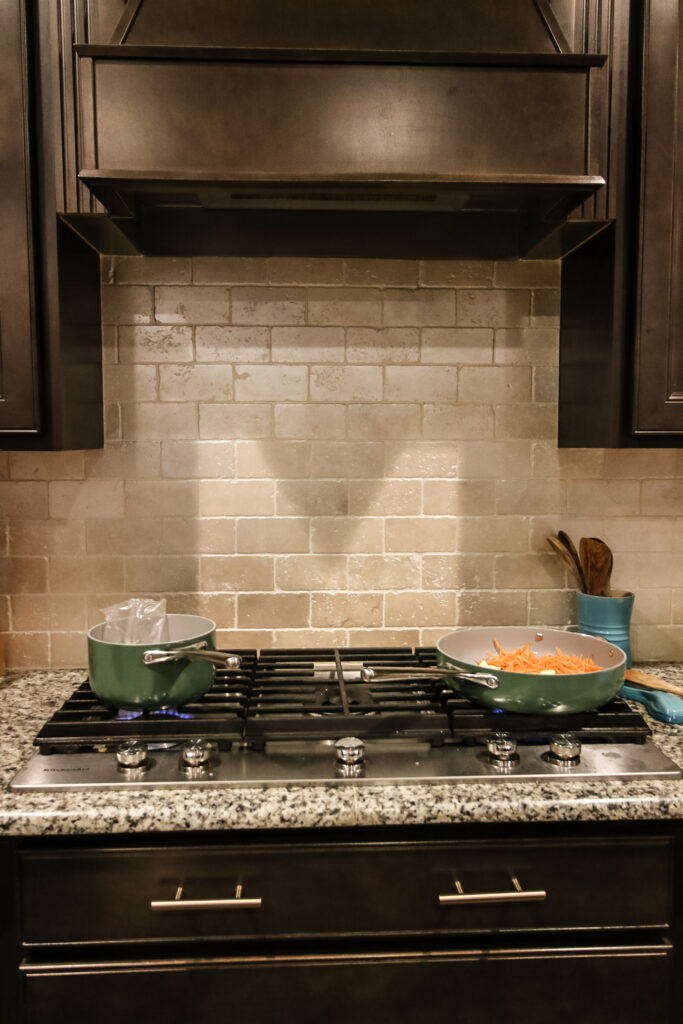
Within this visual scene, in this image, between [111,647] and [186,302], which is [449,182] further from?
[111,647]

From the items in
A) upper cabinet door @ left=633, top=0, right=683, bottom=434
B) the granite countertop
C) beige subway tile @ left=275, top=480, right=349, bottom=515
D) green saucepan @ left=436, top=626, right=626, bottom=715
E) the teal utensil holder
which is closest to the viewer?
the granite countertop

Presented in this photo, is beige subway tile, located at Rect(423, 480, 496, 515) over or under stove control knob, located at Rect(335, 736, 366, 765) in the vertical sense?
over

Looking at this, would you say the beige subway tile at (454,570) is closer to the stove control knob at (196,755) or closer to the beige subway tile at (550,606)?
the beige subway tile at (550,606)

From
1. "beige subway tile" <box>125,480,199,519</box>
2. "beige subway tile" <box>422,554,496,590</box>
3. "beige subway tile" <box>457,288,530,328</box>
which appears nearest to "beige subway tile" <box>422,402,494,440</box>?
"beige subway tile" <box>457,288,530,328</box>

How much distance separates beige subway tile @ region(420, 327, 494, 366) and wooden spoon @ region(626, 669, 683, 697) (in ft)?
2.95

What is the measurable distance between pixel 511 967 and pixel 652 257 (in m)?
1.45

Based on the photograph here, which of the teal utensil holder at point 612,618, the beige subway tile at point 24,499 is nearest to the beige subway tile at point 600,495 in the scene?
the teal utensil holder at point 612,618

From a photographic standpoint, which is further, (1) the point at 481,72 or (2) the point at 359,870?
(1) the point at 481,72

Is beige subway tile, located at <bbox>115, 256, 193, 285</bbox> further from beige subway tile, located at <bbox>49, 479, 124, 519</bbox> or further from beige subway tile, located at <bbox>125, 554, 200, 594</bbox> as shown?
beige subway tile, located at <bbox>125, 554, 200, 594</bbox>

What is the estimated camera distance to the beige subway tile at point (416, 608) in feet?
6.91

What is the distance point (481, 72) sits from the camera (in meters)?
1.51

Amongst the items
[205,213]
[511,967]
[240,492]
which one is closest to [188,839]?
[511,967]

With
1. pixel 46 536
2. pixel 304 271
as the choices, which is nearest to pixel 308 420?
pixel 304 271

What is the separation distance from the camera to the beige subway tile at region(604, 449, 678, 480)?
2.10m
